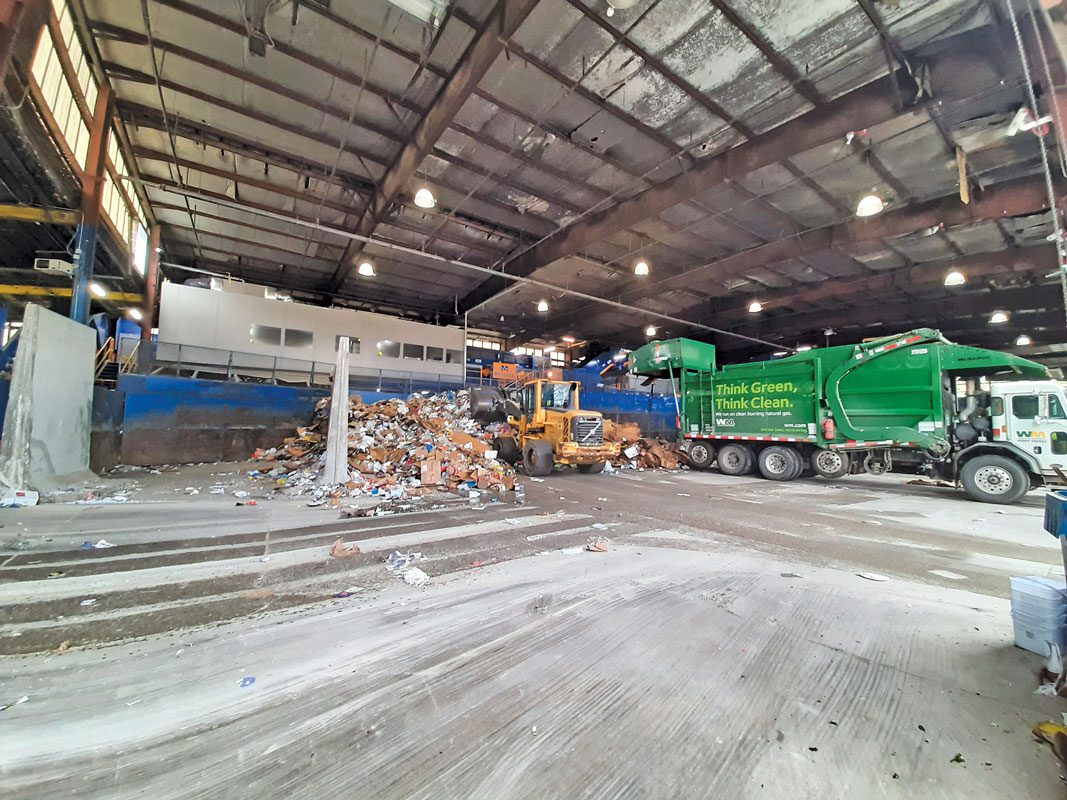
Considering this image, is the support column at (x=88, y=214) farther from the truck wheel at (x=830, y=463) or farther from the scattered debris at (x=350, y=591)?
the truck wheel at (x=830, y=463)

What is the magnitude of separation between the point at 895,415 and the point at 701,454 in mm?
4487

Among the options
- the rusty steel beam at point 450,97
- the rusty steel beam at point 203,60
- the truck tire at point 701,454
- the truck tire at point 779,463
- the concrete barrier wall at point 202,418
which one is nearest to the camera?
the rusty steel beam at point 450,97

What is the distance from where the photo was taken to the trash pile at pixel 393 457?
6.75 m

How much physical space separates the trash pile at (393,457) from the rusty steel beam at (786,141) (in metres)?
5.66

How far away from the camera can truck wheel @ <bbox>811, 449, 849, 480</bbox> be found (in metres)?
8.89

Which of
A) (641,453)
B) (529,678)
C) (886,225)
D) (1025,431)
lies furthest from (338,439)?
(886,225)

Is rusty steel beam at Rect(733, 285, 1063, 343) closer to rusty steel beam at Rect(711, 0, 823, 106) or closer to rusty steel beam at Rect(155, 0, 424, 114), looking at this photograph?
rusty steel beam at Rect(711, 0, 823, 106)

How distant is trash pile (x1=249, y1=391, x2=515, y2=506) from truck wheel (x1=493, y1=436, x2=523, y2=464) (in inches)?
13.7

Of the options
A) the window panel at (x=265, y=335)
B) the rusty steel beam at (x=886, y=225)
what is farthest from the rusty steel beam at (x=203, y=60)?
the rusty steel beam at (x=886, y=225)

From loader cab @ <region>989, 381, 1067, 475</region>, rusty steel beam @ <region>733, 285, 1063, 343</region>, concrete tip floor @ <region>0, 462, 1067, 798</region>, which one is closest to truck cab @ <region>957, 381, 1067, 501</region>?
loader cab @ <region>989, 381, 1067, 475</region>

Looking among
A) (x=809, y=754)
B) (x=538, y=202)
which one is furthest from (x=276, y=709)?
(x=538, y=202)

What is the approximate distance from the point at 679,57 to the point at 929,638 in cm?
719

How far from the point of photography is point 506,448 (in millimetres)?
10352

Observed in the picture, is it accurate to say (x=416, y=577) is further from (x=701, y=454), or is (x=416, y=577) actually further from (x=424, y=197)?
(x=701, y=454)
